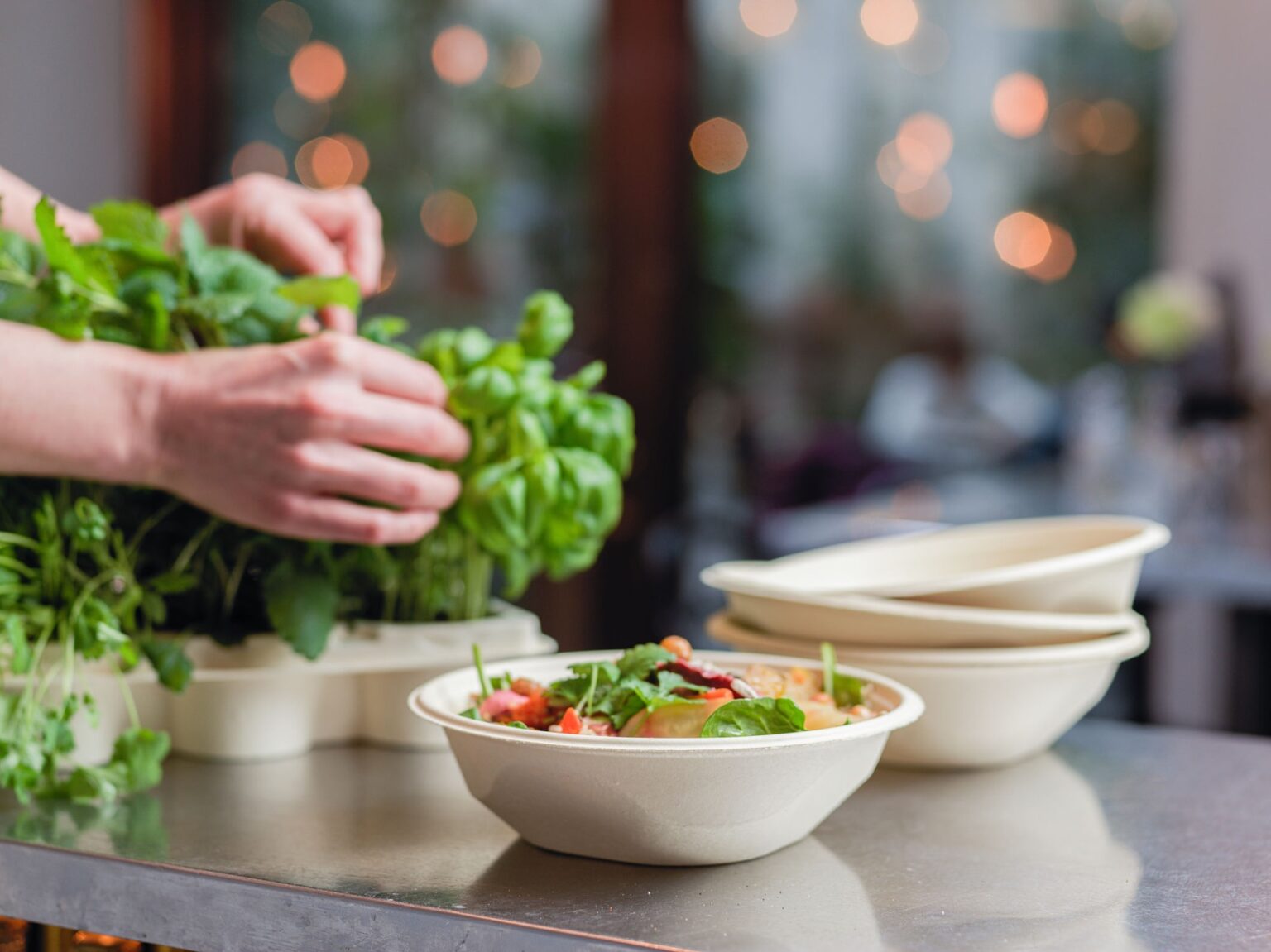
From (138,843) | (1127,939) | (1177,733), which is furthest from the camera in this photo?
(1177,733)

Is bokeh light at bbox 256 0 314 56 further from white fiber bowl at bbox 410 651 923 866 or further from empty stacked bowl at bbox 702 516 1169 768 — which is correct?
white fiber bowl at bbox 410 651 923 866

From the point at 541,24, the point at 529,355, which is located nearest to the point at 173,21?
the point at 541,24

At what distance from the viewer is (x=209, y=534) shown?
0.88 meters

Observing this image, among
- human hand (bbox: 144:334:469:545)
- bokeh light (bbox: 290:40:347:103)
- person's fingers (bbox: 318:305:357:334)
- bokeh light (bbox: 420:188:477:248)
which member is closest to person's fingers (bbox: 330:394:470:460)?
human hand (bbox: 144:334:469:545)

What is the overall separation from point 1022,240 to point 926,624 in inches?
107

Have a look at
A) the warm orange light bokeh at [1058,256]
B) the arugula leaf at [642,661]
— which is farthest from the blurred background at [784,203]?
the arugula leaf at [642,661]

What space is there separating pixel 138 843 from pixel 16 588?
19 cm

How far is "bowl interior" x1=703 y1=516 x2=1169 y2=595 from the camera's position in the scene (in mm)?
990

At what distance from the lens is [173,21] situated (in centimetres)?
409

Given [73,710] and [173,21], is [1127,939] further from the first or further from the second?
[173,21]

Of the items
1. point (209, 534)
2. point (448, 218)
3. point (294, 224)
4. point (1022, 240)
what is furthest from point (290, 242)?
point (448, 218)

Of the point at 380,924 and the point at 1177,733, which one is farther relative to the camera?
the point at 1177,733

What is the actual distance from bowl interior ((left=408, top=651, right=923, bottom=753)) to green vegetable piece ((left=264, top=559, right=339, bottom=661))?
10 cm

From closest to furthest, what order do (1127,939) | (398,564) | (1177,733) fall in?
(1127,939)
(398,564)
(1177,733)
